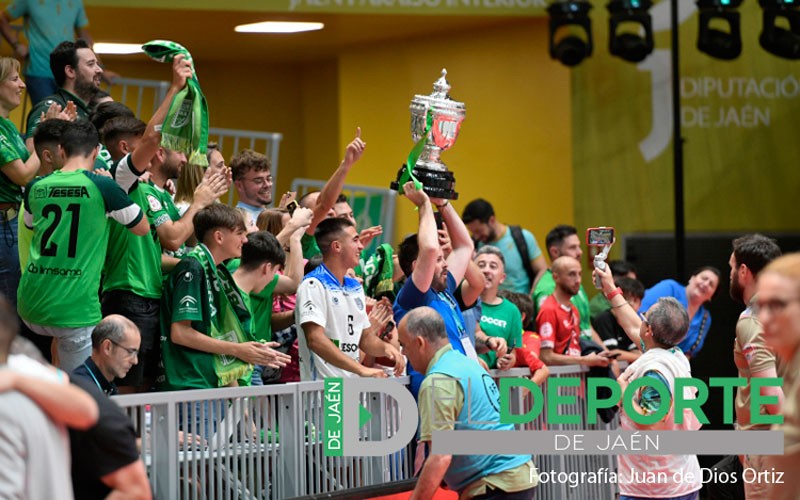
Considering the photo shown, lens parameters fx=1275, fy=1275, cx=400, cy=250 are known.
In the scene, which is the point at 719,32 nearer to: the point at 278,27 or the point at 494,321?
the point at 278,27

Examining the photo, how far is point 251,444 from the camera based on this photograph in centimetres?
640

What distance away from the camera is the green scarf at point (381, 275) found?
7.89 metres

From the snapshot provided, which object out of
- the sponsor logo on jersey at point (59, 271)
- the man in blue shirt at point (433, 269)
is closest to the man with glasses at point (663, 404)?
the man in blue shirt at point (433, 269)

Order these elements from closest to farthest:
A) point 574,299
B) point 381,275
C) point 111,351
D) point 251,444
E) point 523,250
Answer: point 111,351
point 251,444
point 381,275
point 574,299
point 523,250

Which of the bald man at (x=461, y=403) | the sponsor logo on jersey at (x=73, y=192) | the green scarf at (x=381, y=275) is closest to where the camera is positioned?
the bald man at (x=461, y=403)

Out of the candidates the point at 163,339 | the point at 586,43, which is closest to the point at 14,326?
the point at 163,339

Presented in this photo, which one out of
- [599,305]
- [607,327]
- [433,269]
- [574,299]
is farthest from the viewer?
[599,305]

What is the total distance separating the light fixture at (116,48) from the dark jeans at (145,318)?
21.6 ft

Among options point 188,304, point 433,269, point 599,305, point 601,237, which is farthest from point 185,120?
point 599,305

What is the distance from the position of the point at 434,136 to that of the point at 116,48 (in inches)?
261

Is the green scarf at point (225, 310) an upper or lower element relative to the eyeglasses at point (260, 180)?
lower

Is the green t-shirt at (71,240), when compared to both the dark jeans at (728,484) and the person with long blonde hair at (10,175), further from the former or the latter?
the dark jeans at (728,484)

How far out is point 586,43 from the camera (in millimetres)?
12242

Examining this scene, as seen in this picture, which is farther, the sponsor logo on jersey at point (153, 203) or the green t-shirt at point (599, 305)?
the green t-shirt at point (599, 305)
